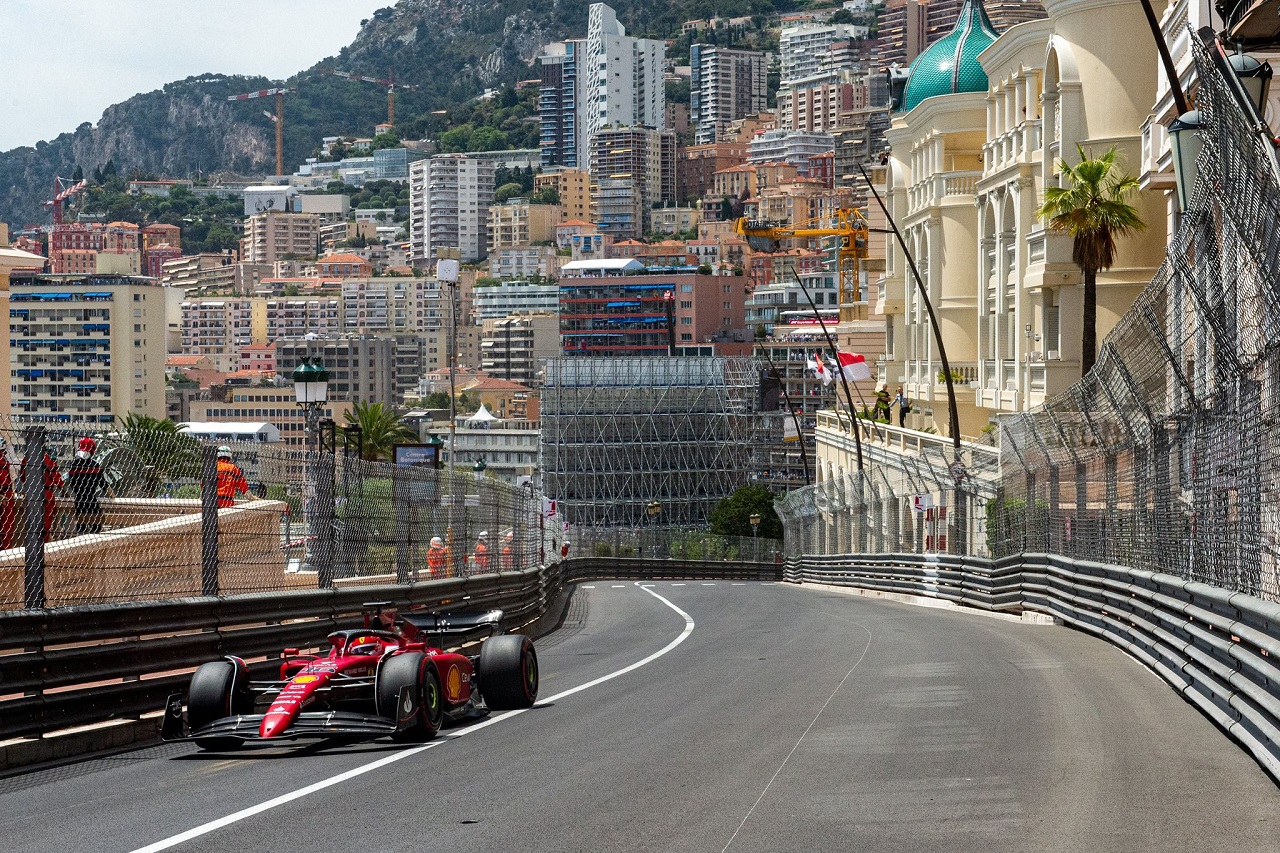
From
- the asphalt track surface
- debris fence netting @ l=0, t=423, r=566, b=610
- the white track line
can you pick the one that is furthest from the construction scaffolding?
the asphalt track surface

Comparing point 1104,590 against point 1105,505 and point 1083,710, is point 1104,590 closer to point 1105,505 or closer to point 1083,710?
point 1105,505

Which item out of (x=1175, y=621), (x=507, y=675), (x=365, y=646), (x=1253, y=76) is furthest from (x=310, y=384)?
(x=1175, y=621)

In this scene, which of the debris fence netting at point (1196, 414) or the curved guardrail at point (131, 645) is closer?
the debris fence netting at point (1196, 414)

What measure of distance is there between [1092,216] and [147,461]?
2662 centimetres

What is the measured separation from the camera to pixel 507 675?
516 inches

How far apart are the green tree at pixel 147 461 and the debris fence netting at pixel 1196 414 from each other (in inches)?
273

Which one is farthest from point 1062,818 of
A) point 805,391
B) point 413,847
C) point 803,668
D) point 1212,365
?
point 805,391

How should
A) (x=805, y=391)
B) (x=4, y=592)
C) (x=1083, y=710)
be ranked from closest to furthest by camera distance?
(x=4, y=592), (x=1083, y=710), (x=805, y=391)

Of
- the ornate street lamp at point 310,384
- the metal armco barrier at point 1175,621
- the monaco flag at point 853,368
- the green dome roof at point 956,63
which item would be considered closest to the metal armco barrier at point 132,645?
the metal armco barrier at point 1175,621

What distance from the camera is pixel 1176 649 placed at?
13.6m

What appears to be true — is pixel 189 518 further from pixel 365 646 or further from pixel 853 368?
pixel 853 368

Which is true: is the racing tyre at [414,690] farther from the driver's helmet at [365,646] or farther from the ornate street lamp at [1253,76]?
the ornate street lamp at [1253,76]

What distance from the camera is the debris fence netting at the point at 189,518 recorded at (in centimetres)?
1071

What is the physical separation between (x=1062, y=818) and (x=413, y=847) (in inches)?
120
